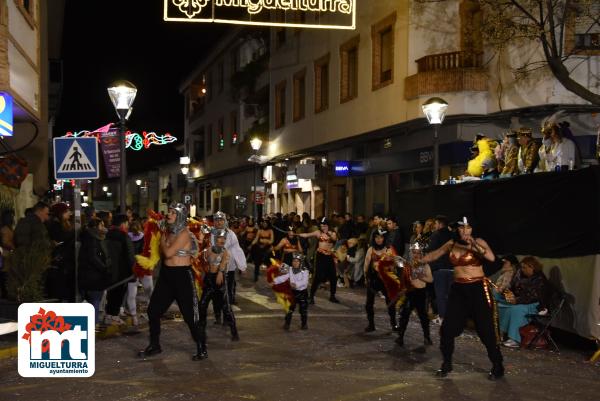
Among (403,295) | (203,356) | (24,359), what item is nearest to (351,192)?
(403,295)

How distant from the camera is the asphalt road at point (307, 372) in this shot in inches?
297

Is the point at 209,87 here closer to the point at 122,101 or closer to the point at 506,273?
the point at 122,101

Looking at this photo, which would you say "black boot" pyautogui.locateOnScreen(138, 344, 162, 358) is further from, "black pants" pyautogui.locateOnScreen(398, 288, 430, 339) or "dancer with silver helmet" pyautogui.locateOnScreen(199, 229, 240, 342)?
"black pants" pyautogui.locateOnScreen(398, 288, 430, 339)

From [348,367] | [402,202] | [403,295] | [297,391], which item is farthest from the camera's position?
[402,202]

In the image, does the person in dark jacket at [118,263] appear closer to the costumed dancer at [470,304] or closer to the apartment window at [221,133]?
the costumed dancer at [470,304]

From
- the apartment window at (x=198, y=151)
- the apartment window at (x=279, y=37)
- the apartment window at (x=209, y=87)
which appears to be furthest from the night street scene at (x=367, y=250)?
the apartment window at (x=198, y=151)

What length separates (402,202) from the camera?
695 inches

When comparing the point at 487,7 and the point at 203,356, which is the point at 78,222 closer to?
the point at 203,356

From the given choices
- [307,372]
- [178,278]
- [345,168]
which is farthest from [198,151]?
[307,372]

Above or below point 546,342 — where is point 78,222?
above

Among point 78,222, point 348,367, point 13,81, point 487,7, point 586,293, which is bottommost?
point 348,367

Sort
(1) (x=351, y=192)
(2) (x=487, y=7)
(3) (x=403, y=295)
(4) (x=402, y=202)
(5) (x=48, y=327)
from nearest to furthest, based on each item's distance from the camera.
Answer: (5) (x=48, y=327)
(3) (x=403, y=295)
(4) (x=402, y=202)
(2) (x=487, y=7)
(1) (x=351, y=192)

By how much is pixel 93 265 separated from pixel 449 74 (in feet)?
41.4

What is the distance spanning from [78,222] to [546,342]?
21.6 ft
